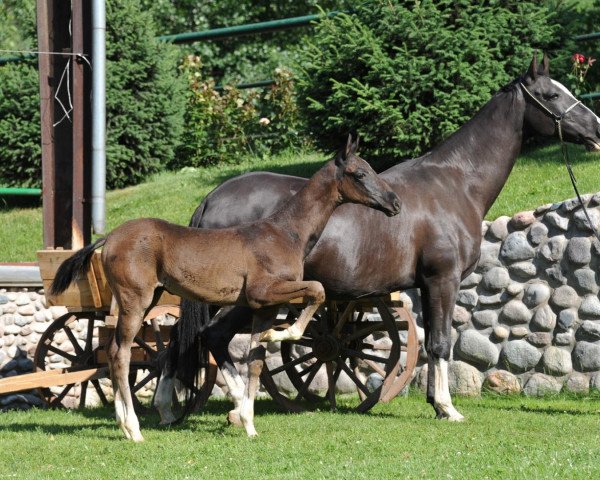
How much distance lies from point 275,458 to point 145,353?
10.7ft

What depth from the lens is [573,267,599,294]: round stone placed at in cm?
1050

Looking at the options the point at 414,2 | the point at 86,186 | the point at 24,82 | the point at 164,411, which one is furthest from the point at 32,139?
the point at 164,411

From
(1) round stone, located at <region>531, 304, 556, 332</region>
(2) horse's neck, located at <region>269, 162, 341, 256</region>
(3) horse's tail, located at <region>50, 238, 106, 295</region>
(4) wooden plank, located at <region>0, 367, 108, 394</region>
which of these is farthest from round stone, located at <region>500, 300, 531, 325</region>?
(3) horse's tail, located at <region>50, 238, 106, 295</region>

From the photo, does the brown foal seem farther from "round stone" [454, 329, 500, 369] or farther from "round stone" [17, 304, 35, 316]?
"round stone" [17, 304, 35, 316]

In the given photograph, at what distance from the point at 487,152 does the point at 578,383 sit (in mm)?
2600

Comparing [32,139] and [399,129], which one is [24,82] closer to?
[32,139]

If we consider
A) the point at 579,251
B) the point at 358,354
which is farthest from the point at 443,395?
the point at 579,251

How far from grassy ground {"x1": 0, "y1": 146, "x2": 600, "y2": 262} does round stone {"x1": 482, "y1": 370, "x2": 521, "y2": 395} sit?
1.77 metres

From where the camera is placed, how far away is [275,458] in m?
7.20

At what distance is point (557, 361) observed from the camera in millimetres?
10531

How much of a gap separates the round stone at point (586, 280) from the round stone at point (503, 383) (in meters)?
1.11

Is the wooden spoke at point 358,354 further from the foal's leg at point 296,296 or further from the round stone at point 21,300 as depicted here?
the round stone at point 21,300

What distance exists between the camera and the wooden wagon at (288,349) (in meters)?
9.18

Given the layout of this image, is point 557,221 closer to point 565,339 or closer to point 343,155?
point 565,339
